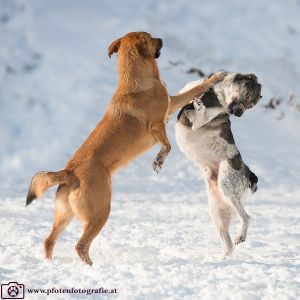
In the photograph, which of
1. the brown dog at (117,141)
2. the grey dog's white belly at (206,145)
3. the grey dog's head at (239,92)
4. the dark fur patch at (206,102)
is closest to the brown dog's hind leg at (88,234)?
the brown dog at (117,141)

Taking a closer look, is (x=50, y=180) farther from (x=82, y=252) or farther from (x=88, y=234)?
(x=82, y=252)

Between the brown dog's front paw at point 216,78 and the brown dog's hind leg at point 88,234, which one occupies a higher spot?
the brown dog's front paw at point 216,78

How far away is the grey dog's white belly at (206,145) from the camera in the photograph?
6152 millimetres

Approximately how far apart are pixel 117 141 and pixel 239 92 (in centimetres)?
123

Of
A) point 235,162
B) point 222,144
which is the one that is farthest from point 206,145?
point 235,162

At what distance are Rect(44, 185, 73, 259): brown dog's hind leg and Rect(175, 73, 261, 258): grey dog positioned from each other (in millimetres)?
1348

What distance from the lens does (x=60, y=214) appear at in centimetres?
564

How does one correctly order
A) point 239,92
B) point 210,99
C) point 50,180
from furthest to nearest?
point 210,99 → point 239,92 → point 50,180

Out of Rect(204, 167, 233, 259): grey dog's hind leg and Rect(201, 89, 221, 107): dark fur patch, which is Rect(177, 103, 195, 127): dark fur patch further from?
Rect(204, 167, 233, 259): grey dog's hind leg

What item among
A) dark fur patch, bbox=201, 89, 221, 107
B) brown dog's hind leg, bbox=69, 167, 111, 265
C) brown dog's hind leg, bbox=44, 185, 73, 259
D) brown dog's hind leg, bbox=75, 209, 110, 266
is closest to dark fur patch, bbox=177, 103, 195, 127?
dark fur patch, bbox=201, 89, 221, 107

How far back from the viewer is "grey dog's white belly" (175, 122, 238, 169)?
615cm

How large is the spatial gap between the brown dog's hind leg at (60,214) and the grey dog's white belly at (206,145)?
135 cm

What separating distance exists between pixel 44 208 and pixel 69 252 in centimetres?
273

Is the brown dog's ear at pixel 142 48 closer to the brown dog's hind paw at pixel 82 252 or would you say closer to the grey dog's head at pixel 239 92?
the grey dog's head at pixel 239 92
